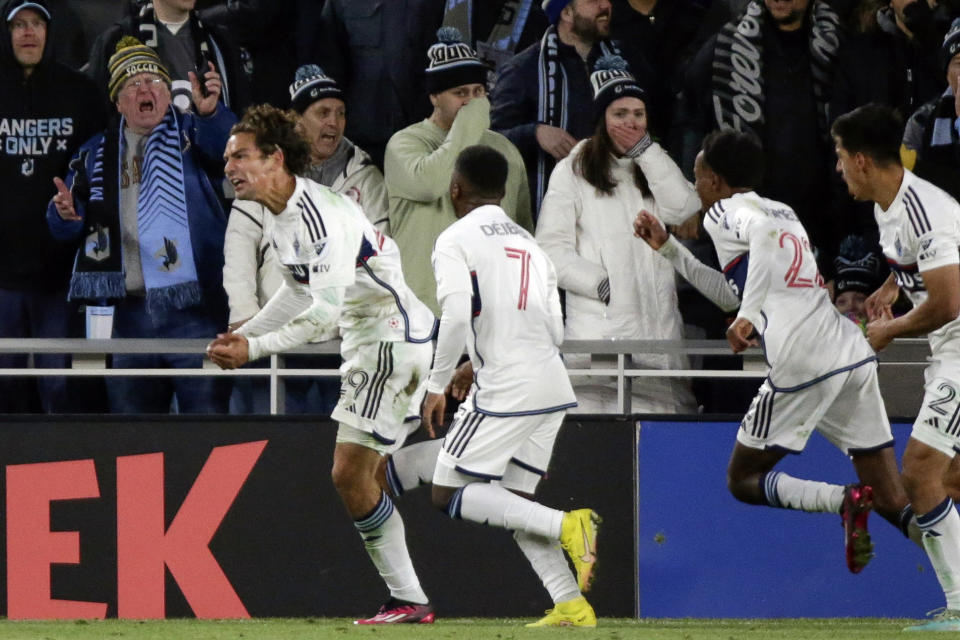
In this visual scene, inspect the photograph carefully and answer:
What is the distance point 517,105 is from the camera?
959cm

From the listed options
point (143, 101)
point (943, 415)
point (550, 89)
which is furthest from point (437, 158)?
point (943, 415)

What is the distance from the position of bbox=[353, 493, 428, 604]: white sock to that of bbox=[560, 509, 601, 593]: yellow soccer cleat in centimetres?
92

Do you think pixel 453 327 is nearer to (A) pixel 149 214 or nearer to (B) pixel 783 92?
(A) pixel 149 214

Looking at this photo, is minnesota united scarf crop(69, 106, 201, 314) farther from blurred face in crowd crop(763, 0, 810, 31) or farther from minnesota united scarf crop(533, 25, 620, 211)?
blurred face in crowd crop(763, 0, 810, 31)

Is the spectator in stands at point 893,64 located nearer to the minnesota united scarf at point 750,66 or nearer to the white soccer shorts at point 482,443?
the minnesota united scarf at point 750,66

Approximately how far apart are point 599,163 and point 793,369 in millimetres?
1949

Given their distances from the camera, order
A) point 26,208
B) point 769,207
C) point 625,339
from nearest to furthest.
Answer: point 769,207, point 625,339, point 26,208

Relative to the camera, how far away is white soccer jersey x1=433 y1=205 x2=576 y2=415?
733 cm

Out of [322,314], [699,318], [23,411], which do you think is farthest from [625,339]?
[23,411]

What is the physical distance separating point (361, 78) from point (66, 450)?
8.72ft

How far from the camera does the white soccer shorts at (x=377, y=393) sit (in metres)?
7.59

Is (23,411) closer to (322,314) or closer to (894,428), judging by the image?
(322,314)


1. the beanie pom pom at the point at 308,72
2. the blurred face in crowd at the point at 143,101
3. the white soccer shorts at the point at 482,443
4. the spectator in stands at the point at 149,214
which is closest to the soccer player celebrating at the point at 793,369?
the white soccer shorts at the point at 482,443

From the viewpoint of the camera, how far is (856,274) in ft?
29.8
